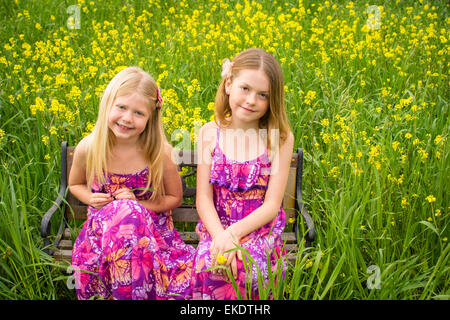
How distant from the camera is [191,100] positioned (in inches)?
130

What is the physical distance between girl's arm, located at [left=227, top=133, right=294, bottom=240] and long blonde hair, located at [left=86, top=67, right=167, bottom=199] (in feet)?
1.46

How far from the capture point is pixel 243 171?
2199 mm

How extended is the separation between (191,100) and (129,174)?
47.6 inches

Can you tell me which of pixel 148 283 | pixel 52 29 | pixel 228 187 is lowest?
pixel 148 283

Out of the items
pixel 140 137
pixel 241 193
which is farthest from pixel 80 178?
pixel 241 193

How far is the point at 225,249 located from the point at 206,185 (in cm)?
36

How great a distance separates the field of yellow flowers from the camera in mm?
2135

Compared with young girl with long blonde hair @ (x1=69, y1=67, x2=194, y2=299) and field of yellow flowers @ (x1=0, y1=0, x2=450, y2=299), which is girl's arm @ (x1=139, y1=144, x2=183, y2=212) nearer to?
young girl with long blonde hair @ (x1=69, y1=67, x2=194, y2=299)

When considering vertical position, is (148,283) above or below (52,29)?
below

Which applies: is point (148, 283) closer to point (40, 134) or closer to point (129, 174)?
point (129, 174)

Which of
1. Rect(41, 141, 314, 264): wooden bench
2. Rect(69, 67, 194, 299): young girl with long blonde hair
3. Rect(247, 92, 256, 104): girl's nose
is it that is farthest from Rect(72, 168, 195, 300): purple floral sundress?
Rect(247, 92, 256, 104): girl's nose

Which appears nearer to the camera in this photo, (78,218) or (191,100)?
(78,218)

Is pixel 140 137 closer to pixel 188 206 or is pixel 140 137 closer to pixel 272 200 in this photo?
pixel 188 206

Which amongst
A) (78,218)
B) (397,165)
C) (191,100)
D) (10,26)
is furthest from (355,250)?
(10,26)
